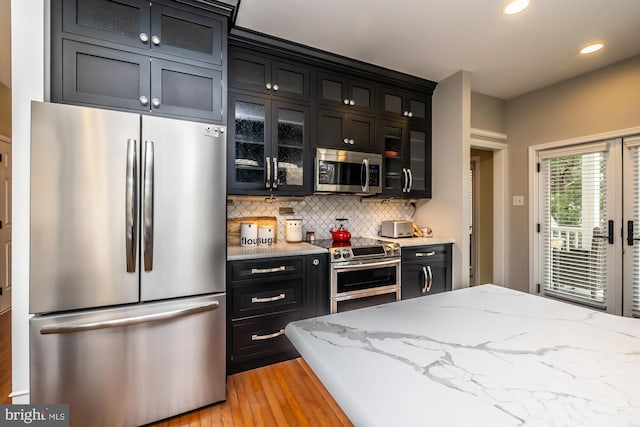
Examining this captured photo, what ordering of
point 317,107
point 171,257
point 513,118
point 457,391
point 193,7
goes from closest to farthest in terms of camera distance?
1. point 457,391
2. point 171,257
3. point 193,7
4. point 317,107
5. point 513,118

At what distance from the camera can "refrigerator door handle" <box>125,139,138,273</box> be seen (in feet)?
5.40

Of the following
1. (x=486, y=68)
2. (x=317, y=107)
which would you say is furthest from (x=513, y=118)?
(x=317, y=107)

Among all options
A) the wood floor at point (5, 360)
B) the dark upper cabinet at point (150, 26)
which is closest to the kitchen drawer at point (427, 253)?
the dark upper cabinet at point (150, 26)

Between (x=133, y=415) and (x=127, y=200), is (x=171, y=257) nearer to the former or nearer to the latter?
(x=127, y=200)

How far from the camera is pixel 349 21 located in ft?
7.55

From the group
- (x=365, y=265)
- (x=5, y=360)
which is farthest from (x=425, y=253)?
(x=5, y=360)

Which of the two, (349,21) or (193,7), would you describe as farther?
(349,21)

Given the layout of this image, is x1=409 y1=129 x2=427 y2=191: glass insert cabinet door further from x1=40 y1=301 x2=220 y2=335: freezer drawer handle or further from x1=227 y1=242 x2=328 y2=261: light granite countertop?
x1=40 y1=301 x2=220 y2=335: freezer drawer handle

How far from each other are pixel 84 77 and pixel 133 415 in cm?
199

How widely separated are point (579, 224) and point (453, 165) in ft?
5.25

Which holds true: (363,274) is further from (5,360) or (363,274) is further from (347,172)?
(5,360)

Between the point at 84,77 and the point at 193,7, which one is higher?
the point at 193,7

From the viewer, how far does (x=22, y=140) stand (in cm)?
162

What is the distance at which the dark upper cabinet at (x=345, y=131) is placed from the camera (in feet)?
9.25
